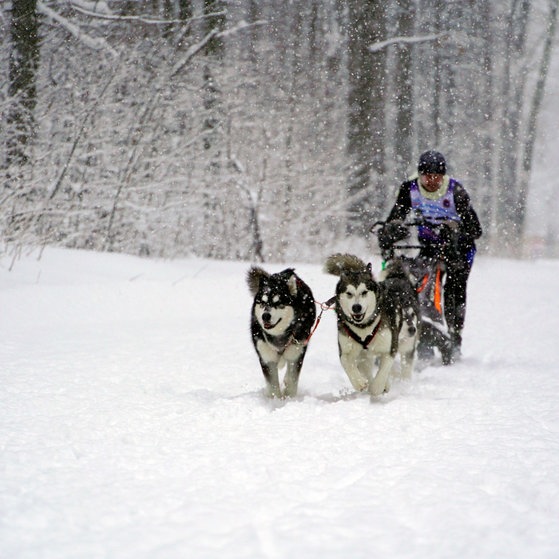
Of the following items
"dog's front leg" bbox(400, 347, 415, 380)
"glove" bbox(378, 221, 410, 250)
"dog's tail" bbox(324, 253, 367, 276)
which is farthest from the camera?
"glove" bbox(378, 221, 410, 250)

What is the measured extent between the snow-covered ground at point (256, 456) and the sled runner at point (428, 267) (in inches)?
13.7

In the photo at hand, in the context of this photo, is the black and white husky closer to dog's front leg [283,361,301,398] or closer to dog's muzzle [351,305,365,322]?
dog's front leg [283,361,301,398]

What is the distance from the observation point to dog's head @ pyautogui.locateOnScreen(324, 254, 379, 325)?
380cm

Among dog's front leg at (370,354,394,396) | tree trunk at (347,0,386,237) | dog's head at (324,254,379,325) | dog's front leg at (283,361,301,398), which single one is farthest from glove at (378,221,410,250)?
tree trunk at (347,0,386,237)

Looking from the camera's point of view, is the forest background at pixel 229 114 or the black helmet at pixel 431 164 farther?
the forest background at pixel 229 114

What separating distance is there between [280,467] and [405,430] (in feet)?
2.61

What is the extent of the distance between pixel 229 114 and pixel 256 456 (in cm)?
1226

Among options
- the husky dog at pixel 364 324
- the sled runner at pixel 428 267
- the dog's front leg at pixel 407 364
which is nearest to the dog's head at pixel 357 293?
the husky dog at pixel 364 324

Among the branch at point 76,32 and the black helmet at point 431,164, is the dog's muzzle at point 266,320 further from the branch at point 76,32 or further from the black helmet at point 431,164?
the branch at point 76,32

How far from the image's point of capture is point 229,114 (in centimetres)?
1391

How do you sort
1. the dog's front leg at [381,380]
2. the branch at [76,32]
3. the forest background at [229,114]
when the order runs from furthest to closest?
the branch at [76,32], the forest background at [229,114], the dog's front leg at [381,380]

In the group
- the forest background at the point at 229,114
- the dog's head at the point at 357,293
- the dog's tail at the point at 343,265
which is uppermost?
the forest background at the point at 229,114

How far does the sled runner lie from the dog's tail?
30.4 inches

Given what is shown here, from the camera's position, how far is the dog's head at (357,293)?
3.80 m
